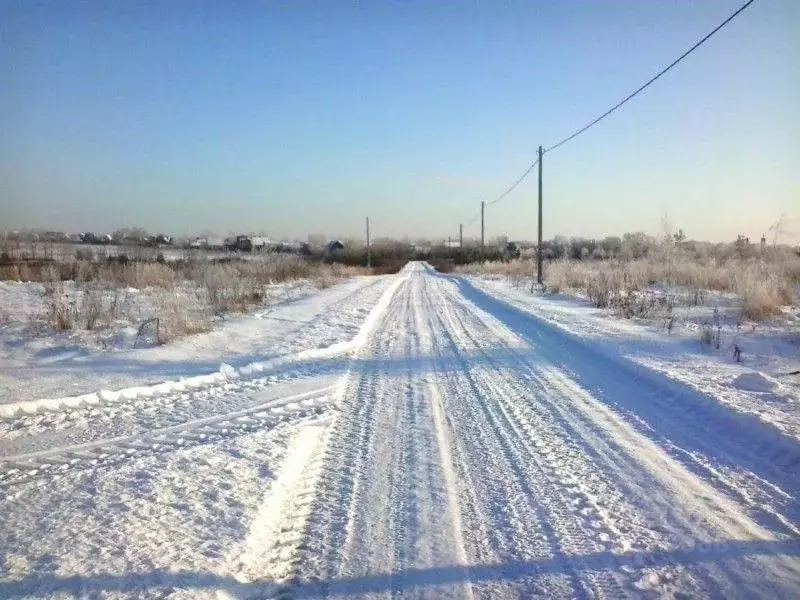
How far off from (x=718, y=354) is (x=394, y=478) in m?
8.02

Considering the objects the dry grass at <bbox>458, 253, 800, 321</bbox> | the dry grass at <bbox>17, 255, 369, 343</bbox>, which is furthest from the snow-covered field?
the dry grass at <bbox>458, 253, 800, 321</bbox>

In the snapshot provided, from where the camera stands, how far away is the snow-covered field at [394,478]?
354 centimetres

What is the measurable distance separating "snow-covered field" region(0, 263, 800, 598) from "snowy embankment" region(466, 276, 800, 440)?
8 centimetres

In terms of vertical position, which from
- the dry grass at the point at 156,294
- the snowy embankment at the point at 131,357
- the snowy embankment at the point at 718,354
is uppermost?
the dry grass at the point at 156,294

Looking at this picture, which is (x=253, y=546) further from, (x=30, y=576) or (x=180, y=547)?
(x=30, y=576)

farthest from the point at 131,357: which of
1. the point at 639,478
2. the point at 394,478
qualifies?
the point at 639,478

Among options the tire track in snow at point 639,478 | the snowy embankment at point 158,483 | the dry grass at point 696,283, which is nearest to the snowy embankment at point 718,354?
the dry grass at point 696,283

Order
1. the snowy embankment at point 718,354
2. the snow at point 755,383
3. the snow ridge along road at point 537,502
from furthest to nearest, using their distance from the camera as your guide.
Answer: the snow at point 755,383
the snowy embankment at point 718,354
the snow ridge along road at point 537,502

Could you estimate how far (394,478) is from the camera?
5.03m

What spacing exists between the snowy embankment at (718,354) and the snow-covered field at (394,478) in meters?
0.08

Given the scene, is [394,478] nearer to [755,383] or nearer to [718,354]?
[755,383]

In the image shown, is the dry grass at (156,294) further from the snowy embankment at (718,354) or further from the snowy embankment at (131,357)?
the snowy embankment at (718,354)

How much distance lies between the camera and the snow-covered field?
139 inches

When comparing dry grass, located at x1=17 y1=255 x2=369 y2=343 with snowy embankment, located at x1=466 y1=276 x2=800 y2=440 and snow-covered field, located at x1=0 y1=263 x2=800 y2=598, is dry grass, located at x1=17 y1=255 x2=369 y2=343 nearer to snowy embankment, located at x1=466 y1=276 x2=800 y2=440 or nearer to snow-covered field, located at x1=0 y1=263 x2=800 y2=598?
snow-covered field, located at x1=0 y1=263 x2=800 y2=598
